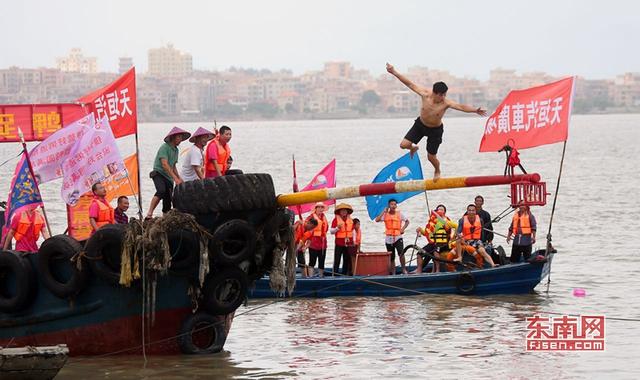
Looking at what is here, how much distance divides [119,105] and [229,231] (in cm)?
356

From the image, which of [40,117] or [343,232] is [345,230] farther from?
[40,117]

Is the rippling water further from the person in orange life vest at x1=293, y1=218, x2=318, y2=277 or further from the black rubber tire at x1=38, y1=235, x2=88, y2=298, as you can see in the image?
the black rubber tire at x1=38, y1=235, x2=88, y2=298

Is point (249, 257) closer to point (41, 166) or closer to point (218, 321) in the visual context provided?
point (218, 321)

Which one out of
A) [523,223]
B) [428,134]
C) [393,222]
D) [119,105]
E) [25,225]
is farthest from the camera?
[393,222]

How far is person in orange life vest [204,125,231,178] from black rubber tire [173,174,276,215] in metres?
1.43

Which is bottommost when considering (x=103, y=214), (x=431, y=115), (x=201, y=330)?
(x=201, y=330)

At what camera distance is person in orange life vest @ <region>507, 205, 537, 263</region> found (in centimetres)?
2423

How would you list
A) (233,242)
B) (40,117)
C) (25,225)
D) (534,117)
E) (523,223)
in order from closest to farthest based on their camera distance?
(233,242) → (25,225) → (40,117) → (534,117) → (523,223)

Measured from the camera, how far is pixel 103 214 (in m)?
18.0

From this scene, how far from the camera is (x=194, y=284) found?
Answer: 54.6 ft

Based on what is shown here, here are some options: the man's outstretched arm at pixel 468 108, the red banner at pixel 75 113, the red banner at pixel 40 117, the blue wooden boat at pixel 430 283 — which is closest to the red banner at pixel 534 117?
the blue wooden boat at pixel 430 283

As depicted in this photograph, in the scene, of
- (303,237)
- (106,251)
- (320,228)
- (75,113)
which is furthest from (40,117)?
(320,228)

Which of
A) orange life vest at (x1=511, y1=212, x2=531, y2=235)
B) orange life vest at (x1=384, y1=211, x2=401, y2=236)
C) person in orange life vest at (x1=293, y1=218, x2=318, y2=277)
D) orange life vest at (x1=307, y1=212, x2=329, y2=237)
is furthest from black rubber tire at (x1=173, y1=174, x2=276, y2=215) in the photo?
orange life vest at (x1=511, y1=212, x2=531, y2=235)

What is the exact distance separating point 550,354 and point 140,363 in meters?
5.72
